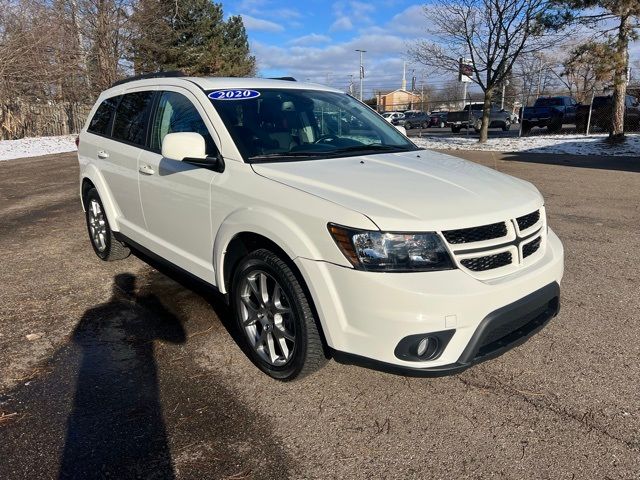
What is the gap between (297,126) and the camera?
370cm

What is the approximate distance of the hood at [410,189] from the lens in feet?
8.27

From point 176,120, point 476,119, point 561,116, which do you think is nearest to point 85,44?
point 476,119

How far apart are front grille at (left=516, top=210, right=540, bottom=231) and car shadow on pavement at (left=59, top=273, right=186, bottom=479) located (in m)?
2.20

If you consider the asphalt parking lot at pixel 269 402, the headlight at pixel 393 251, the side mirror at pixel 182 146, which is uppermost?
the side mirror at pixel 182 146

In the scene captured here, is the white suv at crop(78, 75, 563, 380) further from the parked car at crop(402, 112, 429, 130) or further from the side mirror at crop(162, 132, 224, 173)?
the parked car at crop(402, 112, 429, 130)

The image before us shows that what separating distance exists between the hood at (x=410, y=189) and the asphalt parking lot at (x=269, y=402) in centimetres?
105

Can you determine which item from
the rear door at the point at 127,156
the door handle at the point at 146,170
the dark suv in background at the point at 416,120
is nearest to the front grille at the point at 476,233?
the door handle at the point at 146,170

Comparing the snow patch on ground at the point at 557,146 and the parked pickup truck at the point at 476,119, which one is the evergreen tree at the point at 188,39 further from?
the snow patch on ground at the point at 557,146

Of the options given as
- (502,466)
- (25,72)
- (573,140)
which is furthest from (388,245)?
(25,72)

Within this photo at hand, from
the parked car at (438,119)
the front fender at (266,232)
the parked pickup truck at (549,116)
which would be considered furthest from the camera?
the parked car at (438,119)

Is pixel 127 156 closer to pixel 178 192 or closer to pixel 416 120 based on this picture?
pixel 178 192

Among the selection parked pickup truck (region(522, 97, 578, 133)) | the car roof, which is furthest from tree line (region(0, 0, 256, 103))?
the car roof

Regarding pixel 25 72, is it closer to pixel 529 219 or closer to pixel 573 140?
pixel 573 140

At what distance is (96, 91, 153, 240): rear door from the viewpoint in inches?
170
